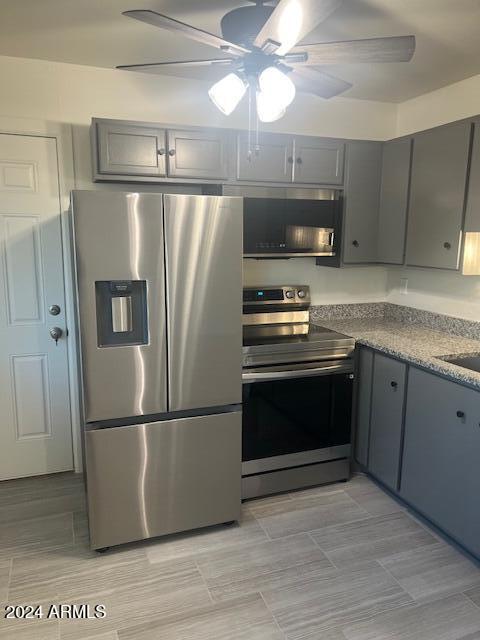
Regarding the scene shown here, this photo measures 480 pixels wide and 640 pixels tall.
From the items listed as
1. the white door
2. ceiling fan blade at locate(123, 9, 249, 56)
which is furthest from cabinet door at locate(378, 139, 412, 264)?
the white door

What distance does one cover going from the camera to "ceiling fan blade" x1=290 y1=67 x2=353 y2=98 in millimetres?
1917

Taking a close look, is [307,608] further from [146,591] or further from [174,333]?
[174,333]

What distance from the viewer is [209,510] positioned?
2477 millimetres

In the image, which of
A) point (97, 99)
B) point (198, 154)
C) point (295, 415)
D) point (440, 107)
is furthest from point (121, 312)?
point (440, 107)

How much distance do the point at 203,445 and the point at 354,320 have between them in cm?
163

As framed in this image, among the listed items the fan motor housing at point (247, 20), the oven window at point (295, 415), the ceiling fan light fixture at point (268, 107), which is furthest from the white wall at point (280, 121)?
the ceiling fan light fixture at point (268, 107)

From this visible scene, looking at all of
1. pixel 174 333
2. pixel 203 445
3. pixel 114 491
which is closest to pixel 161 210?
pixel 174 333

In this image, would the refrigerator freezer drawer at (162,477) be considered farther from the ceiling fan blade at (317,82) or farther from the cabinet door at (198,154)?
the ceiling fan blade at (317,82)

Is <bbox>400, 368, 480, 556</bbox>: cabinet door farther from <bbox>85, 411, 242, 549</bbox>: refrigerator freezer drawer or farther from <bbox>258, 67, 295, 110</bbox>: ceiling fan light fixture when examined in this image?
<bbox>258, 67, 295, 110</bbox>: ceiling fan light fixture

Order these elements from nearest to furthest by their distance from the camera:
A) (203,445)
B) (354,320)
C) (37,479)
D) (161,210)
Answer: (161,210) < (203,445) < (37,479) < (354,320)

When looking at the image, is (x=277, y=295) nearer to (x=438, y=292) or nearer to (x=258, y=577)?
(x=438, y=292)

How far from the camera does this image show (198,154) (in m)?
2.71

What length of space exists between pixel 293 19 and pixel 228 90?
0.44 m

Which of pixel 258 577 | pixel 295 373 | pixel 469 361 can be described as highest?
pixel 469 361
